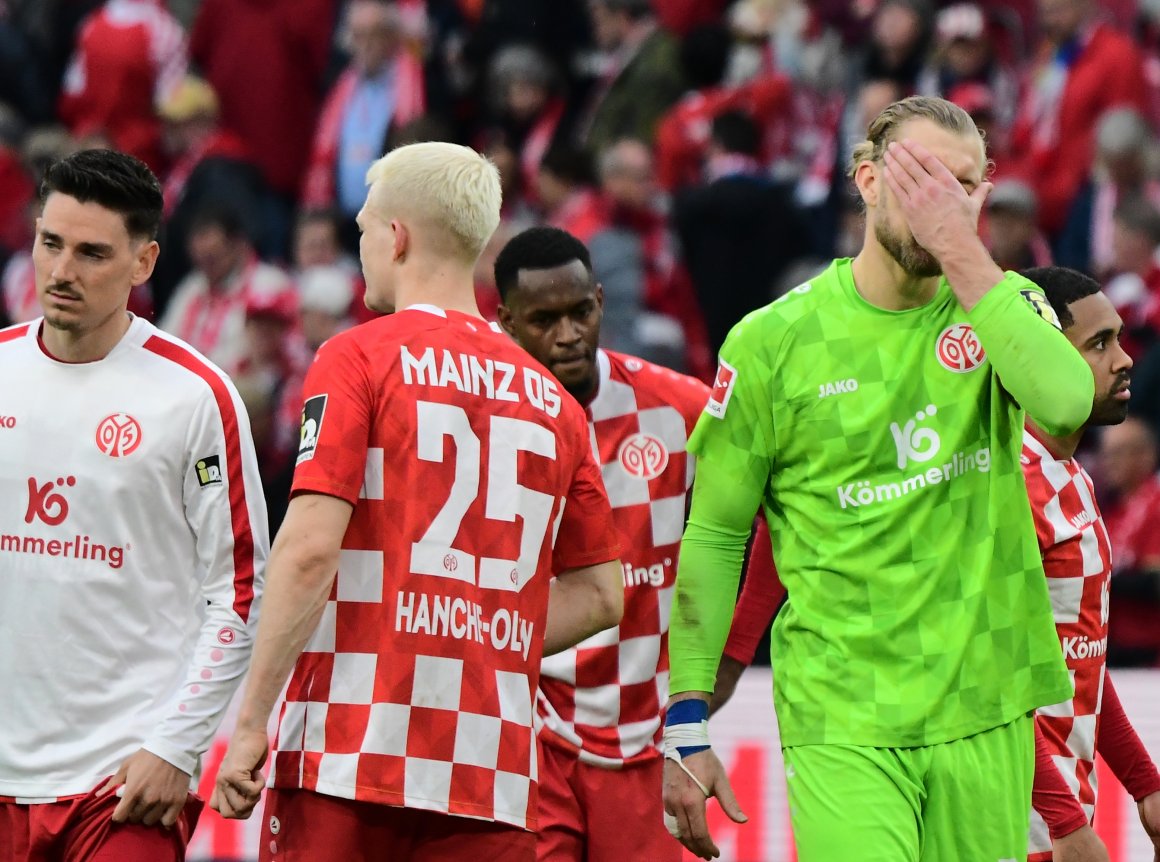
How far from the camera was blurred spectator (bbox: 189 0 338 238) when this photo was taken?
14.1 metres

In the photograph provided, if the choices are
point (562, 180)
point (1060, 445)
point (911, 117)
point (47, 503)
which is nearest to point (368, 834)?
point (47, 503)

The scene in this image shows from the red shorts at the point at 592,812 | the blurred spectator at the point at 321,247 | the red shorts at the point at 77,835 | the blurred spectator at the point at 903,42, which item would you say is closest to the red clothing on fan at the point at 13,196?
the blurred spectator at the point at 321,247

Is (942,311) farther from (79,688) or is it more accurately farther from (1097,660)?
(79,688)

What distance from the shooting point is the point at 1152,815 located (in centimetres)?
608

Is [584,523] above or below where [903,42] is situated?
below

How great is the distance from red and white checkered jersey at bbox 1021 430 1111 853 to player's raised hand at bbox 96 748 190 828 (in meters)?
2.45

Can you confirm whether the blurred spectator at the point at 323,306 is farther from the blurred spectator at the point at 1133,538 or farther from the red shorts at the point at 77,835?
the red shorts at the point at 77,835

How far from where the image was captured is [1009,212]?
1052 cm

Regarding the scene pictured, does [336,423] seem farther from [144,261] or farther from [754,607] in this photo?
[754,607]

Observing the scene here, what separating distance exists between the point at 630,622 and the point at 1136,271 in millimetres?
5296

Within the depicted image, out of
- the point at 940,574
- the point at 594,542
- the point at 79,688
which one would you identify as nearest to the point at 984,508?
the point at 940,574

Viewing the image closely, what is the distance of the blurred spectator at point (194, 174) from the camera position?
13.3 m

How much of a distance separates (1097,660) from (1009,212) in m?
4.98

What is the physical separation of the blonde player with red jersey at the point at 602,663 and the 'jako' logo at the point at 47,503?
180cm
